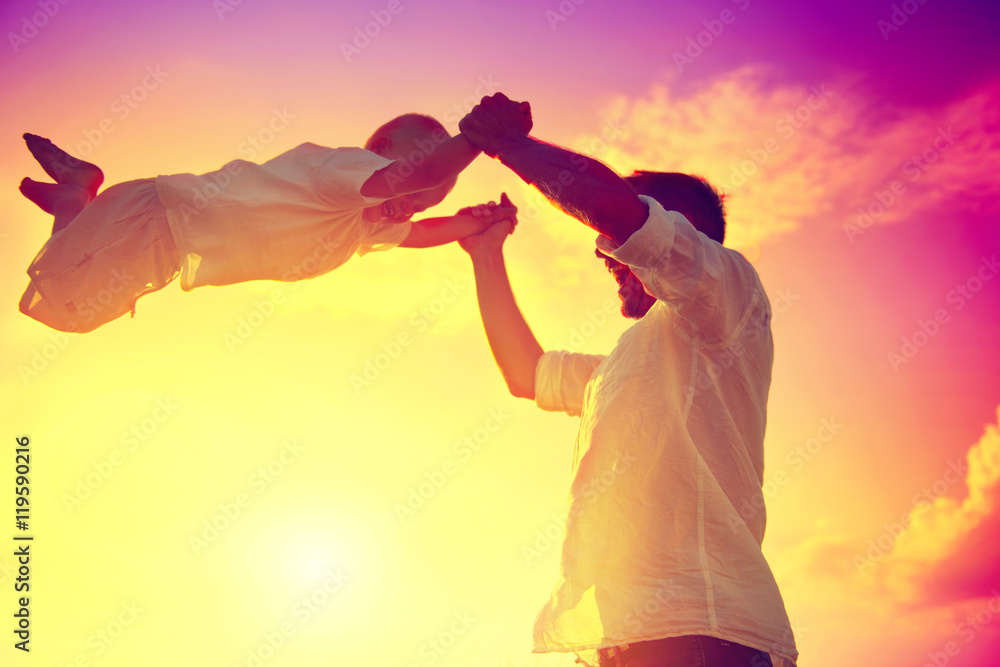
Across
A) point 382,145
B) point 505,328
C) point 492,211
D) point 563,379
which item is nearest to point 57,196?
point 382,145

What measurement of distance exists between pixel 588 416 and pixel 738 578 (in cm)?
73

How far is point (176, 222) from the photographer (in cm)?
303

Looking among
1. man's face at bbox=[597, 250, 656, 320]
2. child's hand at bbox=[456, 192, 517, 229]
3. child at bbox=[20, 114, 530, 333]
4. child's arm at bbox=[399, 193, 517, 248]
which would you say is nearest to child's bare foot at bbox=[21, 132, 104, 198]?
child at bbox=[20, 114, 530, 333]

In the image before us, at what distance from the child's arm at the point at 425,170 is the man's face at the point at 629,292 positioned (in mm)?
693

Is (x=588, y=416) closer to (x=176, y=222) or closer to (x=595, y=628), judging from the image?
(x=595, y=628)

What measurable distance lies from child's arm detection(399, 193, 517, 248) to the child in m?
0.49

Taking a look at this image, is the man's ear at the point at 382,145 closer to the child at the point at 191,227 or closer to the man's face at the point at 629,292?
the child at the point at 191,227

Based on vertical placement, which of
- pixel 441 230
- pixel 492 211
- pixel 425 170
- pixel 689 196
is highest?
pixel 492 211

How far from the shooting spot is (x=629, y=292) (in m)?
2.81

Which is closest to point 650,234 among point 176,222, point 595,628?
point 595,628

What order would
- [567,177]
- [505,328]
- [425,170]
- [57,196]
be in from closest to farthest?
1. [567,177]
2. [425,170]
3. [57,196]
4. [505,328]

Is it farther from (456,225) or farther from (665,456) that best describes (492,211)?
(665,456)

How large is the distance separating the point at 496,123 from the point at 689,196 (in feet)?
2.67

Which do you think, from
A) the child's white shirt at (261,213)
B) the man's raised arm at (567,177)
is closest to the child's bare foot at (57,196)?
the child's white shirt at (261,213)
